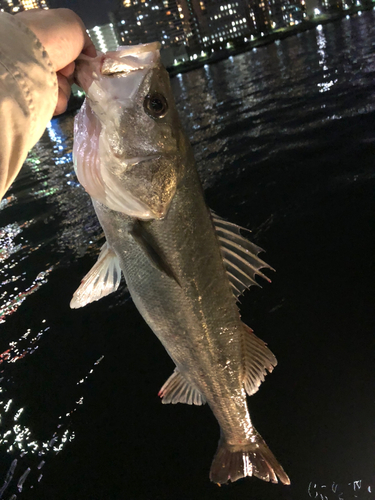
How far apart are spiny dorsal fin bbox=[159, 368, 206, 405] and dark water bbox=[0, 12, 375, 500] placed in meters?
1.09

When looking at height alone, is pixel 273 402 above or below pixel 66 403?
below

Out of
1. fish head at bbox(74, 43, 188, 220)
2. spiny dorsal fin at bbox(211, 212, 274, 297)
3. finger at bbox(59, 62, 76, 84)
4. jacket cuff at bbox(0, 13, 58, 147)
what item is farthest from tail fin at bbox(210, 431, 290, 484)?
finger at bbox(59, 62, 76, 84)

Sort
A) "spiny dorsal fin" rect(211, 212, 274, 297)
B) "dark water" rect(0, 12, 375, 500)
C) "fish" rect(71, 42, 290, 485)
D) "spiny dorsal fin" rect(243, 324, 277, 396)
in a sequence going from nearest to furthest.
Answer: "fish" rect(71, 42, 290, 485), "spiny dorsal fin" rect(211, 212, 274, 297), "spiny dorsal fin" rect(243, 324, 277, 396), "dark water" rect(0, 12, 375, 500)

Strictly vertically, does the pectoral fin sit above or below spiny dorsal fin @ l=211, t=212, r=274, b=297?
above

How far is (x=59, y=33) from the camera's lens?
1388 mm

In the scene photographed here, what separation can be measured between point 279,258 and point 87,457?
144 inches

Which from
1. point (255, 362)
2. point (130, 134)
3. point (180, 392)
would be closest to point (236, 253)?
point (255, 362)

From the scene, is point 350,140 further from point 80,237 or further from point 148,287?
point 148,287

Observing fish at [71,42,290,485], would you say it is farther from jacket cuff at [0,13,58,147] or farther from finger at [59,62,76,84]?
jacket cuff at [0,13,58,147]

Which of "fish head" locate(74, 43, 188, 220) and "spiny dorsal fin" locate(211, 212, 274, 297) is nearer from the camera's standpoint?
"fish head" locate(74, 43, 188, 220)

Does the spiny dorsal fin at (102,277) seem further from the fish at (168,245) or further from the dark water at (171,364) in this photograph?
the dark water at (171,364)

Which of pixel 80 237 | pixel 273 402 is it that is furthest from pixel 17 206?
pixel 273 402

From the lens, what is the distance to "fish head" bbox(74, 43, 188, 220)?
170 centimetres

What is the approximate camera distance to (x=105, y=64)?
5.40 feet
